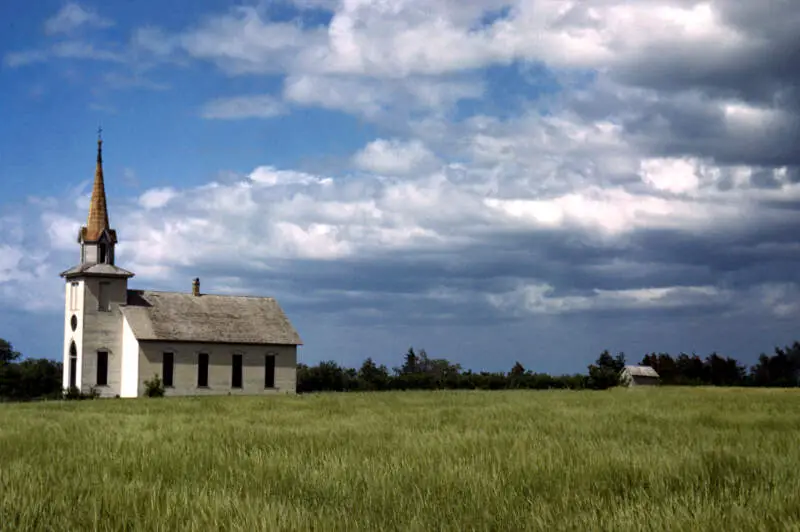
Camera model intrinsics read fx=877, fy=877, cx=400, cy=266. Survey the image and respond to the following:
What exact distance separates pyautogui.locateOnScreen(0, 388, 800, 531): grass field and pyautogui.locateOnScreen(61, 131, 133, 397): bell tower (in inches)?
1473

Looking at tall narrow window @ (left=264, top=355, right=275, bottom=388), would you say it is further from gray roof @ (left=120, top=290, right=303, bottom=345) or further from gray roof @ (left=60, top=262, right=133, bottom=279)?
gray roof @ (left=60, top=262, right=133, bottom=279)

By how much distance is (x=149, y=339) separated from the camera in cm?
5169

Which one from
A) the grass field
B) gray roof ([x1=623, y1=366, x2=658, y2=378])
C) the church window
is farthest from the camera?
gray roof ([x1=623, y1=366, x2=658, y2=378])

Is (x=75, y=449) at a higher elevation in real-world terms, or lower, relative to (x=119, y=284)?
lower

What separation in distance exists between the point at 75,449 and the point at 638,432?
953 cm

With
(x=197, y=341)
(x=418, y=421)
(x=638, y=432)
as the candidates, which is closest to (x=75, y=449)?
(x=418, y=421)

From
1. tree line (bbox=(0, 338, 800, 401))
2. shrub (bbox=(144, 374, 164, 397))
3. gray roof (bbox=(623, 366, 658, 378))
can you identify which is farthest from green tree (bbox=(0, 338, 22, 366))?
gray roof (bbox=(623, 366, 658, 378))

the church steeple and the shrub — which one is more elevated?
the church steeple

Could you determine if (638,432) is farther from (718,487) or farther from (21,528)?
(21,528)

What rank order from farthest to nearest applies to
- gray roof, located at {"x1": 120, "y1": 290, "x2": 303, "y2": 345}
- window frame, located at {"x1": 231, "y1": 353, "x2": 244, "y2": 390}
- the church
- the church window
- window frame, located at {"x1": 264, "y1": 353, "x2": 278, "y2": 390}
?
1. window frame, located at {"x1": 264, "y1": 353, "x2": 278, "y2": 390}
2. window frame, located at {"x1": 231, "y1": 353, "x2": 244, "y2": 390}
3. the church window
4. gray roof, located at {"x1": 120, "y1": 290, "x2": 303, "y2": 345}
5. the church

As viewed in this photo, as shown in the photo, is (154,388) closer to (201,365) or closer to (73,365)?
(201,365)

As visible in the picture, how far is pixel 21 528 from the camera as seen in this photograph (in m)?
7.05

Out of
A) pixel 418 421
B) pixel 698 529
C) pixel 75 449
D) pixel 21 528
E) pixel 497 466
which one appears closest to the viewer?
pixel 698 529

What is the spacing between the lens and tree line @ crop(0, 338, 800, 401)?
5781 cm
